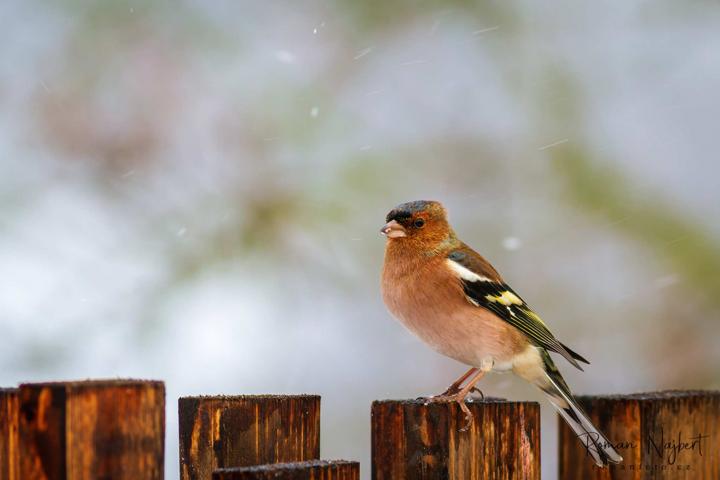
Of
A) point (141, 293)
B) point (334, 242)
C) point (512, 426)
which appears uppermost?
point (334, 242)

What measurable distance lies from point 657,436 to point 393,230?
1548 mm

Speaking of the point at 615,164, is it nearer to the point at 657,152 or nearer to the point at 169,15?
the point at 657,152

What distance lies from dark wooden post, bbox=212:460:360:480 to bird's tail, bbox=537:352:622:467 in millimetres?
1081

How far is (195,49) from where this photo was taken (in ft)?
19.2

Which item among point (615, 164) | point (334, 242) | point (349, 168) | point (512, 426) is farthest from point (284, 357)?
point (512, 426)

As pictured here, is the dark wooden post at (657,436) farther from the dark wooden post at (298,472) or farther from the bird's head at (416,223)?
the bird's head at (416,223)

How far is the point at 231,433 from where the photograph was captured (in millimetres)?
2330

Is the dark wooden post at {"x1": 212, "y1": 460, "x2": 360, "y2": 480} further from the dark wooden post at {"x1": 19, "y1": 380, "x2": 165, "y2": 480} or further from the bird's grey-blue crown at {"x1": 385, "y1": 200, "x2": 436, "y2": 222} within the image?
the bird's grey-blue crown at {"x1": 385, "y1": 200, "x2": 436, "y2": 222}

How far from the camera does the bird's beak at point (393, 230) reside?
392 centimetres

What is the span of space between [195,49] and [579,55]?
2608 millimetres

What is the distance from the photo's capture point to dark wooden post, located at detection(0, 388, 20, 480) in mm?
1894

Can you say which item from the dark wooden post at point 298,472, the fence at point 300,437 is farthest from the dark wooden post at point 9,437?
the dark wooden post at point 298,472

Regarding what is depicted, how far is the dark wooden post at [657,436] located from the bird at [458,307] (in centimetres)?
67

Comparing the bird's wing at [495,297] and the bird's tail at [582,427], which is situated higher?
the bird's wing at [495,297]
